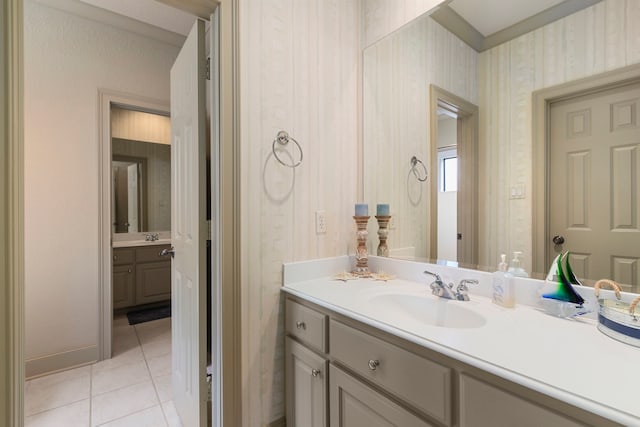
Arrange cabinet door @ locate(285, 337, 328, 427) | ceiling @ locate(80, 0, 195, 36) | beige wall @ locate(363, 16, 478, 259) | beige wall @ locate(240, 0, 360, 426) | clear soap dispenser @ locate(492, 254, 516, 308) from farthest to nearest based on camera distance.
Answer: ceiling @ locate(80, 0, 195, 36) < beige wall @ locate(363, 16, 478, 259) < beige wall @ locate(240, 0, 360, 426) < cabinet door @ locate(285, 337, 328, 427) < clear soap dispenser @ locate(492, 254, 516, 308)

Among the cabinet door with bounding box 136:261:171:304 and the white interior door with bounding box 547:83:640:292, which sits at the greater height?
the white interior door with bounding box 547:83:640:292

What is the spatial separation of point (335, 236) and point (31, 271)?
236cm

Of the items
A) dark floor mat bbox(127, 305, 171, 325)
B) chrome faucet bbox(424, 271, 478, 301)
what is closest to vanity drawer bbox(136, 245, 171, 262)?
dark floor mat bbox(127, 305, 171, 325)

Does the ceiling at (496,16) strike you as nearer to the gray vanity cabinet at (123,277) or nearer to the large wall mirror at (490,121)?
the large wall mirror at (490,121)

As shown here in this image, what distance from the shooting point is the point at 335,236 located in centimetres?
165

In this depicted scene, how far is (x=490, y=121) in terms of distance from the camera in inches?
50.4

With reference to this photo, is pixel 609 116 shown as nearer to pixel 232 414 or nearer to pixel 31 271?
pixel 232 414

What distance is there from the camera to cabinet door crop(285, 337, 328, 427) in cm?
116

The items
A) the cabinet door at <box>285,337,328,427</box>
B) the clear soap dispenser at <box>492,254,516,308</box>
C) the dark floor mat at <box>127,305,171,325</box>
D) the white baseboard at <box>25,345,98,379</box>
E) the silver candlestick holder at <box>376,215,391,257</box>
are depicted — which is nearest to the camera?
the clear soap dispenser at <box>492,254,516,308</box>

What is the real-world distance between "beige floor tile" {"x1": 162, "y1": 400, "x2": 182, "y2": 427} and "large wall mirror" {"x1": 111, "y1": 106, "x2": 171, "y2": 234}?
2.44m

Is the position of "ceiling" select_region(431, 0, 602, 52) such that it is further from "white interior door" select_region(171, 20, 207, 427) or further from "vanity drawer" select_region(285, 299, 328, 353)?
"vanity drawer" select_region(285, 299, 328, 353)

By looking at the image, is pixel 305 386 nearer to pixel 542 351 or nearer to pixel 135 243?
pixel 542 351

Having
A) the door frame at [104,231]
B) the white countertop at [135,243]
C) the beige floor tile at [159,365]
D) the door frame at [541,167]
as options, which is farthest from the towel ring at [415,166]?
the white countertop at [135,243]

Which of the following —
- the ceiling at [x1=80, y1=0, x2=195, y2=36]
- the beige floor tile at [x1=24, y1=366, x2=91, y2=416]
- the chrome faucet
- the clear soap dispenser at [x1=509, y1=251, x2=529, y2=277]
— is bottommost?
the beige floor tile at [x1=24, y1=366, x2=91, y2=416]
